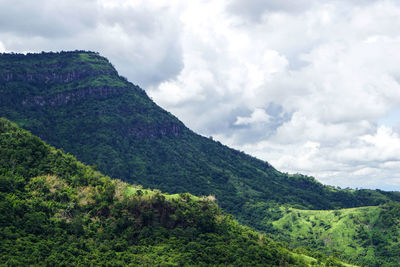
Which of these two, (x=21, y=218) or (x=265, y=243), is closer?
(x=21, y=218)

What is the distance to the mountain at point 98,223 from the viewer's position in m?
115

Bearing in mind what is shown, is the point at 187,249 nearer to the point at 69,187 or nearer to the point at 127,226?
the point at 127,226

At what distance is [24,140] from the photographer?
505 feet

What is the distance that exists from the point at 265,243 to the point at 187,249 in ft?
125

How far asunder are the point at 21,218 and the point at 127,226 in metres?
35.2

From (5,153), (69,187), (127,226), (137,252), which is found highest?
(5,153)

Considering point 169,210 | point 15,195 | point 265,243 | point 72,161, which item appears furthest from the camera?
point 72,161

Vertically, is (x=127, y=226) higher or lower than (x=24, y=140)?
lower

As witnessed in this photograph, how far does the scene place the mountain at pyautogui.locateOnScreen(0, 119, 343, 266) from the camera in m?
115

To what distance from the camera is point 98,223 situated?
13338cm

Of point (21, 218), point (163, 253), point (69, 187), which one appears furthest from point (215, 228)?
point (21, 218)

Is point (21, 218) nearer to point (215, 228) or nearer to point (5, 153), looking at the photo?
point (5, 153)

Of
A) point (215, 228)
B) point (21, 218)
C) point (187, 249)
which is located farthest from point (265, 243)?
point (21, 218)

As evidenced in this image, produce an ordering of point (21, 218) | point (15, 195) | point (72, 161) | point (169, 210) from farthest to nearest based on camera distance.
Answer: point (72, 161), point (169, 210), point (15, 195), point (21, 218)
